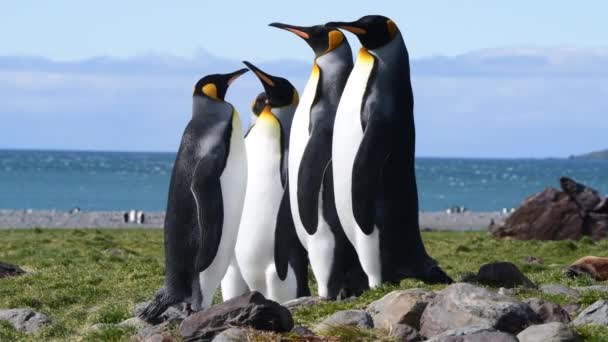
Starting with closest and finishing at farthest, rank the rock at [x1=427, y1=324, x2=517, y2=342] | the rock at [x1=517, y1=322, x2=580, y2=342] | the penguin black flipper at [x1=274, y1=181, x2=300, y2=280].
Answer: the rock at [x1=427, y1=324, x2=517, y2=342] < the rock at [x1=517, y1=322, x2=580, y2=342] < the penguin black flipper at [x1=274, y1=181, x2=300, y2=280]

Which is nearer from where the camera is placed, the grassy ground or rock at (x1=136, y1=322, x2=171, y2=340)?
rock at (x1=136, y1=322, x2=171, y2=340)

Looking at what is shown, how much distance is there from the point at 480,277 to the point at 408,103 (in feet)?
5.74

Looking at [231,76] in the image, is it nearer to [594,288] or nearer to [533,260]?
[594,288]

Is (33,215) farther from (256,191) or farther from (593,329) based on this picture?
(593,329)

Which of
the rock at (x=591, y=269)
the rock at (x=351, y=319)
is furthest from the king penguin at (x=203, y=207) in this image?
the rock at (x=591, y=269)

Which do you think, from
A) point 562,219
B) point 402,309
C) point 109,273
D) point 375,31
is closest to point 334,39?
point 375,31

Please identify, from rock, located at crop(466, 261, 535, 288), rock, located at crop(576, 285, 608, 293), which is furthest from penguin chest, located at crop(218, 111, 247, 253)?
rock, located at crop(576, 285, 608, 293)

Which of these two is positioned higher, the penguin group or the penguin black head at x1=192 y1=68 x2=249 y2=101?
the penguin black head at x1=192 y1=68 x2=249 y2=101

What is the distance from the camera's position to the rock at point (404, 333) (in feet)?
27.6

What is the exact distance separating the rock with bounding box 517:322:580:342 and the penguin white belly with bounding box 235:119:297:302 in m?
3.68

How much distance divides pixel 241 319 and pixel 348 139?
2.80m

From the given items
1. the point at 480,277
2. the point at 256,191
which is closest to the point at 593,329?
the point at 480,277

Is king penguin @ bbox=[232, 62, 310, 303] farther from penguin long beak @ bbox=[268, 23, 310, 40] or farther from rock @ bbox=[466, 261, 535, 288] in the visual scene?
rock @ bbox=[466, 261, 535, 288]

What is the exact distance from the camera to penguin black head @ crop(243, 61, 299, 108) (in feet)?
37.8
